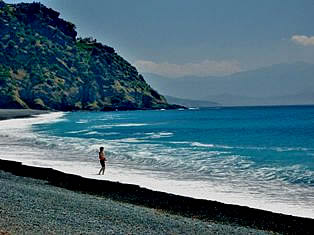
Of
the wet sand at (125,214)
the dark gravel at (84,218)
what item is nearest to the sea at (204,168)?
the wet sand at (125,214)

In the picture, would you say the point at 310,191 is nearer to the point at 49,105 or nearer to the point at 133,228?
the point at 133,228

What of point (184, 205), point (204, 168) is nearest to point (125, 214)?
point (184, 205)

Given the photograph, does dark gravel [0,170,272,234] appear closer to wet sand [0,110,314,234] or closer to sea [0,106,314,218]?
wet sand [0,110,314,234]

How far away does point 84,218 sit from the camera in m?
14.5

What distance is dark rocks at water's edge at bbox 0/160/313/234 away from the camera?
51.8ft

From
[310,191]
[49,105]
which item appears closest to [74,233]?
[310,191]

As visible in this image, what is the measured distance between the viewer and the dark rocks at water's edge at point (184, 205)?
51.8 ft

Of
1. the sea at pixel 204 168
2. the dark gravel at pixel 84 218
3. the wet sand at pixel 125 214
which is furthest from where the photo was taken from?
the sea at pixel 204 168

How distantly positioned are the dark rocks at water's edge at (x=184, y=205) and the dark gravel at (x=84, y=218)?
1.02 metres

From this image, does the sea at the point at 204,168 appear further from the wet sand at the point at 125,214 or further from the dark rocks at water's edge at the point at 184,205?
the wet sand at the point at 125,214

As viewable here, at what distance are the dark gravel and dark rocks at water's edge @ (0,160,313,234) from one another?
1022 mm

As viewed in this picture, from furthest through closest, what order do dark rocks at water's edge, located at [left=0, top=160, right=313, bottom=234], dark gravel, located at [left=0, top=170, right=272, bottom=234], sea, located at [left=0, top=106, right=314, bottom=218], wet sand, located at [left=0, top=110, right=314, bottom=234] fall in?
sea, located at [left=0, top=106, right=314, bottom=218] < dark rocks at water's edge, located at [left=0, top=160, right=313, bottom=234] < wet sand, located at [left=0, top=110, right=314, bottom=234] < dark gravel, located at [left=0, top=170, right=272, bottom=234]

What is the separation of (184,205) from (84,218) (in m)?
5.43

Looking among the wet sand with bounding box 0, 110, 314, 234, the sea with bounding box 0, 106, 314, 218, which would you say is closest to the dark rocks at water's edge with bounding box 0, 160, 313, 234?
the wet sand with bounding box 0, 110, 314, 234
